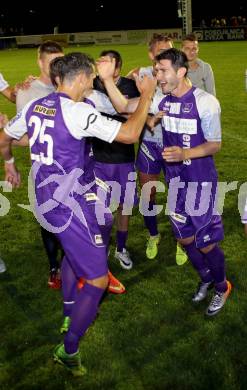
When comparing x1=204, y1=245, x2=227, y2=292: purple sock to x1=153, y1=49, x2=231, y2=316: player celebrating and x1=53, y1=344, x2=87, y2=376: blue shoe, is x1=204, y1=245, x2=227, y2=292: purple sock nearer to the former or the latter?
x1=153, y1=49, x2=231, y2=316: player celebrating

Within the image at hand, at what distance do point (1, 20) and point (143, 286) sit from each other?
64778mm

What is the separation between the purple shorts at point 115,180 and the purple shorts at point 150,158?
46 cm

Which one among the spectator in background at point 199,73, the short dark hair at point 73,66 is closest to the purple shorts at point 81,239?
the short dark hair at point 73,66

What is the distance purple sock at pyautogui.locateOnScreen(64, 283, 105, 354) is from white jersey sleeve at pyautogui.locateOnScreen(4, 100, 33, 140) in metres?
1.32

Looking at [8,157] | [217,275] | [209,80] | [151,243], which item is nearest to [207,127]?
[217,275]

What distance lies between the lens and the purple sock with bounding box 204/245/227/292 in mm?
4574

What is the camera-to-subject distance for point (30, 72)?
23.8 metres

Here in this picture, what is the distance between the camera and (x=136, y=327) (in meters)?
4.59

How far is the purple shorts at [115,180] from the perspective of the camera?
5289 millimetres

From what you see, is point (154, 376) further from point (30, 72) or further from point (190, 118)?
point (30, 72)

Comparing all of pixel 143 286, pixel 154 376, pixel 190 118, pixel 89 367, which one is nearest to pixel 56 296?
pixel 143 286

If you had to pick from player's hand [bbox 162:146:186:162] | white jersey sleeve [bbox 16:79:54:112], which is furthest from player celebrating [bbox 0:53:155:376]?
white jersey sleeve [bbox 16:79:54:112]

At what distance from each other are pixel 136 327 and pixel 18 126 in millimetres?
2095

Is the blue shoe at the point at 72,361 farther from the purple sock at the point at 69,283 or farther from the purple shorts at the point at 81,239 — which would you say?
the purple shorts at the point at 81,239
